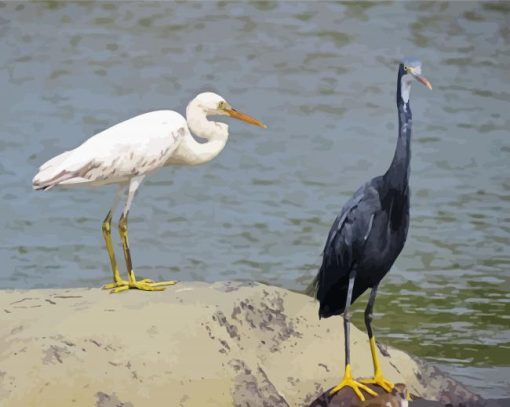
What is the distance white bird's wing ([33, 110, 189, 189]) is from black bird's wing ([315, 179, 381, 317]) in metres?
1.07

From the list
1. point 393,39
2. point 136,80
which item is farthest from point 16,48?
point 393,39

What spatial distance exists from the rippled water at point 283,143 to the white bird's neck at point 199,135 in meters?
1.89

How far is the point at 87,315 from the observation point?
21.0 ft

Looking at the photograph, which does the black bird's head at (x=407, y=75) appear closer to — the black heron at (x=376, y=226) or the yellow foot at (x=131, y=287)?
the black heron at (x=376, y=226)

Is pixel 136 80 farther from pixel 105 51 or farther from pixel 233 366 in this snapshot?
pixel 233 366

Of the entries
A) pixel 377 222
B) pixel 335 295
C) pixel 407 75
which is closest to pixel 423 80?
pixel 407 75

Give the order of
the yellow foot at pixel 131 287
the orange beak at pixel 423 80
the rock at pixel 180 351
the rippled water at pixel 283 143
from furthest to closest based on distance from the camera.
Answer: the rippled water at pixel 283 143 < the yellow foot at pixel 131 287 < the rock at pixel 180 351 < the orange beak at pixel 423 80

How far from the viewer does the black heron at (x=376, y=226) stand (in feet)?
19.3

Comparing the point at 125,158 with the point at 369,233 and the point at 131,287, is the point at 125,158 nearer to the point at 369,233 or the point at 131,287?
the point at 131,287

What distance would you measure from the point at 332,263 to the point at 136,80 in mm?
9220

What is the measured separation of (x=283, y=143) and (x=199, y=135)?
5890mm

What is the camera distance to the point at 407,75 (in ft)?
19.4

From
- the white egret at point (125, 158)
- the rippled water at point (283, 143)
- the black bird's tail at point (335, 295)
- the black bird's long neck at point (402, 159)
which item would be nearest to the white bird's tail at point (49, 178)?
the white egret at point (125, 158)

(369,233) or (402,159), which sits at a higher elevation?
(402,159)
